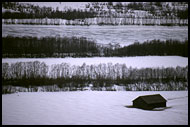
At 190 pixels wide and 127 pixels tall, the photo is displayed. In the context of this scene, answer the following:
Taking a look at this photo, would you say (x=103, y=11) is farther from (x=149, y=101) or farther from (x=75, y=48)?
(x=149, y=101)

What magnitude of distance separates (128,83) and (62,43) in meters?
2.64

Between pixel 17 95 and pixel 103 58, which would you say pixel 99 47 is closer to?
pixel 103 58

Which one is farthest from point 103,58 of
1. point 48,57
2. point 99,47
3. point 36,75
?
point 36,75

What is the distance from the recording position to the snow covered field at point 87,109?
6008 millimetres

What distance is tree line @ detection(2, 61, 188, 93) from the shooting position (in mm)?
7496

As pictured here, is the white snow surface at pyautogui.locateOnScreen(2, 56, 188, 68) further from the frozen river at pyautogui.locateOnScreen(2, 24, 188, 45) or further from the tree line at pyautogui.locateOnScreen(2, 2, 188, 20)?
the tree line at pyautogui.locateOnScreen(2, 2, 188, 20)

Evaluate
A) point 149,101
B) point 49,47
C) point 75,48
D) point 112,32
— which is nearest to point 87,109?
point 149,101

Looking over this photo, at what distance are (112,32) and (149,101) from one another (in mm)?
2749

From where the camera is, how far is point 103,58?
7.65 metres

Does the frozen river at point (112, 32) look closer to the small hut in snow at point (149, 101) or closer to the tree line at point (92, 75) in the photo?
the tree line at point (92, 75)

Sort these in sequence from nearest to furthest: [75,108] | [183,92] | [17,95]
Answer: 1. [75,108]
2. [17,95]
3. [183,92]

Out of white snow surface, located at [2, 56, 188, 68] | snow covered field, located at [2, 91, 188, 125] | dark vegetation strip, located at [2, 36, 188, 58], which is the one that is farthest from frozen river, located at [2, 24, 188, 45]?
snow covered field, located at [2, 91, 188, 125]

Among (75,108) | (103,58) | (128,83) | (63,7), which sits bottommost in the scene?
(75,108)

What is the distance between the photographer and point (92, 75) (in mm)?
7613
